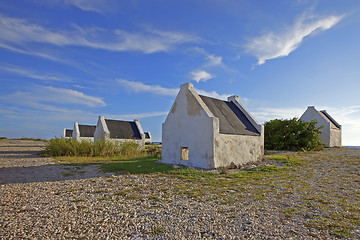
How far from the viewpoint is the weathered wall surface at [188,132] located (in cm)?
995

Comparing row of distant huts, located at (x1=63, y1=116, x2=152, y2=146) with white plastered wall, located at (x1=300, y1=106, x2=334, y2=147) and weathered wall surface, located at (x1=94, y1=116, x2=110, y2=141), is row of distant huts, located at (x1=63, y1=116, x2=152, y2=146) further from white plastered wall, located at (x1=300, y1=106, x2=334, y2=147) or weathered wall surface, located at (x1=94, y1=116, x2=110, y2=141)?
white plastered wall, located at (x1=300, y1=106, x2=334, y2=147)

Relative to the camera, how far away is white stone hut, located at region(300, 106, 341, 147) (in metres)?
26.2

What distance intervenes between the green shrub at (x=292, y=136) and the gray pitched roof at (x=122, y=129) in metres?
15.4

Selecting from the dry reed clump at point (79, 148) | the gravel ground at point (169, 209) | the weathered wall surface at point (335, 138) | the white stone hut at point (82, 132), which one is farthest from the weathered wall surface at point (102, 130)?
the weathered wall surface at point (335, 138)

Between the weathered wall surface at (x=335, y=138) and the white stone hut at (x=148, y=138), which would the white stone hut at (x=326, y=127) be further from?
the white stone hut at (x=148, y=138)

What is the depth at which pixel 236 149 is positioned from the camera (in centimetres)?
1112

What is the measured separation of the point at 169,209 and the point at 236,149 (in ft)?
24.0

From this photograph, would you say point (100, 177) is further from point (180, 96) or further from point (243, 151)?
point (243, 151)

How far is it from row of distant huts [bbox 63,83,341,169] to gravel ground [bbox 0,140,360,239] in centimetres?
288

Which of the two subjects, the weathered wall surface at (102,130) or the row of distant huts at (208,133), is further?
the weathered wall surface at (102,130)

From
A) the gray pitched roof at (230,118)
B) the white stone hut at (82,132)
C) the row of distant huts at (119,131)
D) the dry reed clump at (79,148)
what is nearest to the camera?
the gray pitched roof at (230,118)

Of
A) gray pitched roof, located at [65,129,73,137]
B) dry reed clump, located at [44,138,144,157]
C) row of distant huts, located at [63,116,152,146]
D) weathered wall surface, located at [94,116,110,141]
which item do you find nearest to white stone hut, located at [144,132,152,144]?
gray pitched roof, located at [65,129,73,137]

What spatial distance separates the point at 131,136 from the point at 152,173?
1664 centimetres

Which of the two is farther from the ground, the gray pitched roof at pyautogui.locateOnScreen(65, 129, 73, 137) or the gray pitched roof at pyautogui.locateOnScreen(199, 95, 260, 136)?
the gray pitched roof at pyautogui.locateOnScreen(199, 95, 260, 136)
